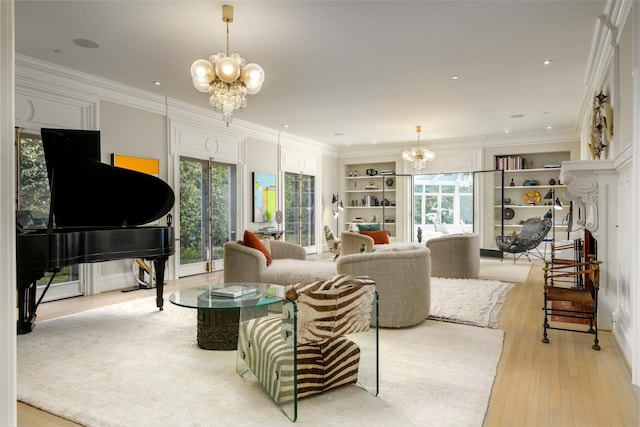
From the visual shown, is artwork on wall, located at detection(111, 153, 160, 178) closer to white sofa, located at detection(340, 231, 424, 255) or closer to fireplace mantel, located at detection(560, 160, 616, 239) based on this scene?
white sofa, located at detection(340, 231, 424, 255)

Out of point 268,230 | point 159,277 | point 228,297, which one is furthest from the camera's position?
point 268,230

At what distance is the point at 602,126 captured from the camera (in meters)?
4.42

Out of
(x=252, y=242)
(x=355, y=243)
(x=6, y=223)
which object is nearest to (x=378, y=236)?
(x=355, y=243)

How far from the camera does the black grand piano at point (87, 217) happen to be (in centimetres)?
320

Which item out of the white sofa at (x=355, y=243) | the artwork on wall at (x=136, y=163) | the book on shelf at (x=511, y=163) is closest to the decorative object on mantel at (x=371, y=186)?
the book on shelf at (x=511, y=163)

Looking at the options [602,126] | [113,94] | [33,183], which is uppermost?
[113,94]

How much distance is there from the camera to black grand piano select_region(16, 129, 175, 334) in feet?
10.5

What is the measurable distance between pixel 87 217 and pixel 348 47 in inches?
121

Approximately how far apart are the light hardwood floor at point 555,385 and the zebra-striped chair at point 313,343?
78 centimetres

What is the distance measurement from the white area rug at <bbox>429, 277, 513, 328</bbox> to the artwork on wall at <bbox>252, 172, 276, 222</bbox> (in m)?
3.64

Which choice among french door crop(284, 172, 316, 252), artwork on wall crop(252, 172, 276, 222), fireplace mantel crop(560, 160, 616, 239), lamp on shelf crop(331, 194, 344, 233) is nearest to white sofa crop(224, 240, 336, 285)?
fireplace mantel crop(560, 160, 616, 239)

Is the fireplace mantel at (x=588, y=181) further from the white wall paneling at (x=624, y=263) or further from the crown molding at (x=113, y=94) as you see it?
the crown molding at (x=113, y=94)

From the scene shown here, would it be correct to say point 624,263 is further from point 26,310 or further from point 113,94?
point 113,94

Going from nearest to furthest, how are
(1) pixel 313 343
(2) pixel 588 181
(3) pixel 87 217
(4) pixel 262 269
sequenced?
(1) pixel 313 343 < (2) pixel 588 181 < (3) pixel 87 217 < (4) pixel 262 269
